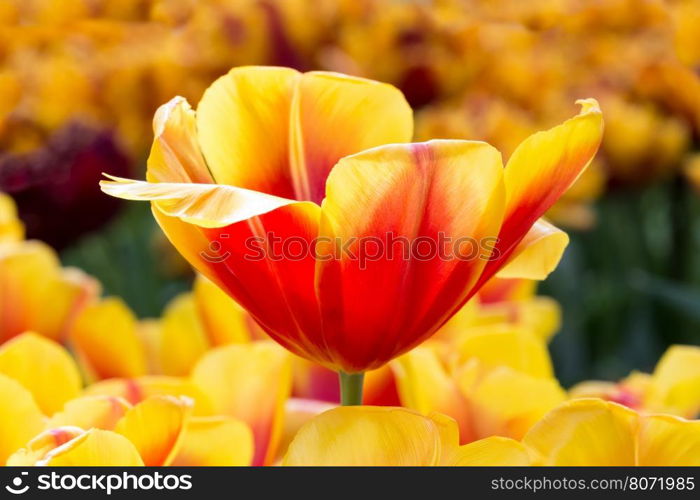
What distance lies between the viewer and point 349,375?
31 cm

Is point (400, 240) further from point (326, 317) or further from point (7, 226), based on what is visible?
point (7, 226)

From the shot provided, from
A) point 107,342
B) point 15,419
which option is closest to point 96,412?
point 15,419

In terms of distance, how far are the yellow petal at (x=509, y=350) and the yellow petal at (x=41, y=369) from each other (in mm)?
141

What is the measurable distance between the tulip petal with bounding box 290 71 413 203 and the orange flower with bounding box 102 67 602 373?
0.7 inches

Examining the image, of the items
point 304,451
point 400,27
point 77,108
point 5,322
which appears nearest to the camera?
point 304,451

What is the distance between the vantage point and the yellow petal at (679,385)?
1.22ft

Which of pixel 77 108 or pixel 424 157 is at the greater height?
pixel 424 157

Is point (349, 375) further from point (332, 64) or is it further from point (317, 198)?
point (332, 64)

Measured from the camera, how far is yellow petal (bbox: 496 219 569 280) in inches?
12.3

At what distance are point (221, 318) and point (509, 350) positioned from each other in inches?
4.4

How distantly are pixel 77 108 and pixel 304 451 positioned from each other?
Result: 0.94 metres

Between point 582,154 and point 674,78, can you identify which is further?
point 674,78

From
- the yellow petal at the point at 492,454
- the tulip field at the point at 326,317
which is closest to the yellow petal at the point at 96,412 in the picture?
the tulip field at the point at 326,317
